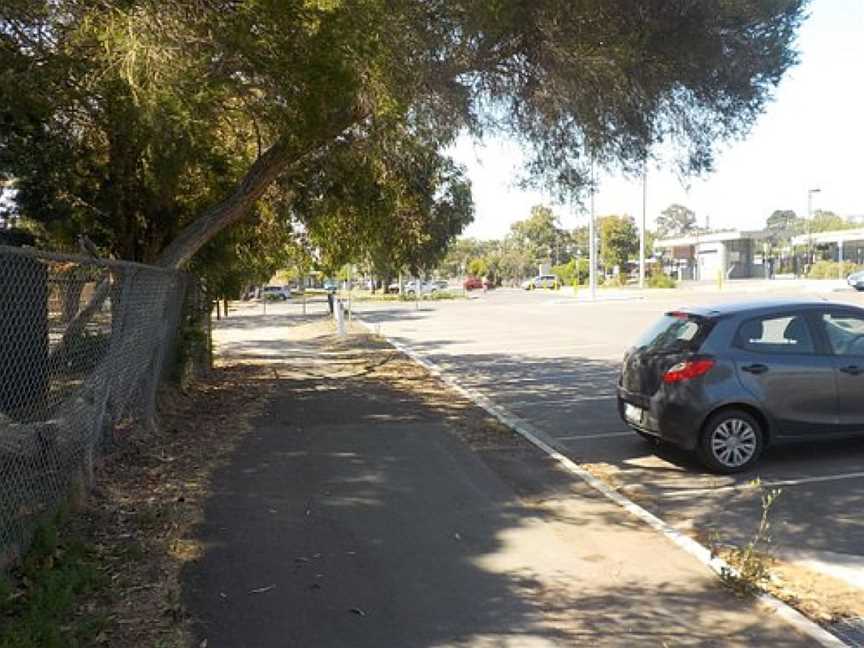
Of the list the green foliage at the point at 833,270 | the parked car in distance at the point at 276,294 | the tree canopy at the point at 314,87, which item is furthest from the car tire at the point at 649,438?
the parked car in distance at the point at 276,294

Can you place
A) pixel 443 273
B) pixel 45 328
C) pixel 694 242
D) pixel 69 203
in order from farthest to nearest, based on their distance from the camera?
pixel 443 273, pixel 694 242, pixel 69 203, pixel 45 328

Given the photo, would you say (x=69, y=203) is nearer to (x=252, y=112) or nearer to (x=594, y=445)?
(x=252, y=112)

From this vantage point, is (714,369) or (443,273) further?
(443,273)

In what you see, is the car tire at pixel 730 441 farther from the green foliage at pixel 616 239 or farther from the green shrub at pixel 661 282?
the green foliage at pixel 616 239

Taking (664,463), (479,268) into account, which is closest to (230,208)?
(664,463)

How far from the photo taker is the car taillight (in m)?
7.51

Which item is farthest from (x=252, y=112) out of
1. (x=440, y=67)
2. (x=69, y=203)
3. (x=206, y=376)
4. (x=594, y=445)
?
(x=206, y=376)

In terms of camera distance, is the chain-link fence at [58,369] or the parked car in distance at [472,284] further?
the parked car in distance at [472,284]

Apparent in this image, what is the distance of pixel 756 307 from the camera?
26.2 feet

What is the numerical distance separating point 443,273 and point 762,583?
415ft

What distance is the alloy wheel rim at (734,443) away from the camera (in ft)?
24.7

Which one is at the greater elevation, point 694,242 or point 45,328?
point 694,242

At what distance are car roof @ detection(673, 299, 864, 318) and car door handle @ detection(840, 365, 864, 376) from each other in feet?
2.02

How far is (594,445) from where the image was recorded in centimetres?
920
